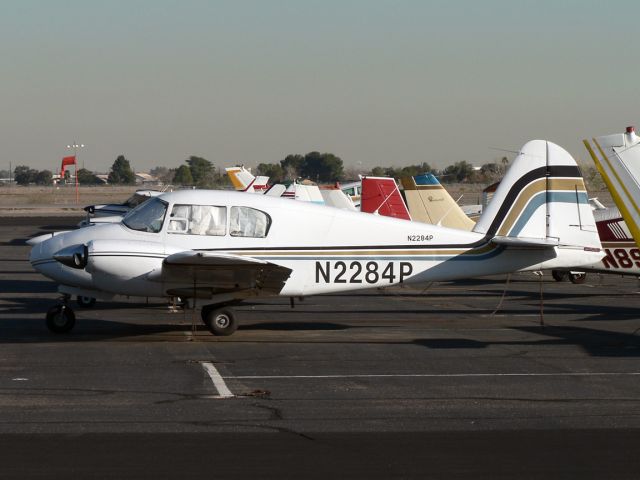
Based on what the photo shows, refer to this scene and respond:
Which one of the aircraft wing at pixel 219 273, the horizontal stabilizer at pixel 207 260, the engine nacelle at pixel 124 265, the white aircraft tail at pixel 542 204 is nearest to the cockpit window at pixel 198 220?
the aircraft wing at pixel 219 273

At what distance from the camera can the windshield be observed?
1492cm

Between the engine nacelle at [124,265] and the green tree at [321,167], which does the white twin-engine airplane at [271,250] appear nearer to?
the engine nacelle at [124,265]

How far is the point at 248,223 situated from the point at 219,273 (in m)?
1.01

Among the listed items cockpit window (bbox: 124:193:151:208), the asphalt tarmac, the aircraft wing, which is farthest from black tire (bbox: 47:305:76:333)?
cockpit window (bbox: 124:193:151:208)

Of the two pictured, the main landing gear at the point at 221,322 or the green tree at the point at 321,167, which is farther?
the green tree at the point at 321,167

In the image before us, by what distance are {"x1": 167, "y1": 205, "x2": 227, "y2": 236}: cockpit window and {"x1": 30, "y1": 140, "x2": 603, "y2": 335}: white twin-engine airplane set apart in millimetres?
15

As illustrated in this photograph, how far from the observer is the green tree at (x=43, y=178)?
188 meters

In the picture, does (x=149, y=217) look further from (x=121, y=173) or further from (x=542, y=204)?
(x=121, y=173)

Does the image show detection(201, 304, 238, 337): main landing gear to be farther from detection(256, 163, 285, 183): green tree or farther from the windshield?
detection(256, 163, 285, 183): green tree

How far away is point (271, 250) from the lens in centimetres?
1515

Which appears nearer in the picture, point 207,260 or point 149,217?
point 207,260

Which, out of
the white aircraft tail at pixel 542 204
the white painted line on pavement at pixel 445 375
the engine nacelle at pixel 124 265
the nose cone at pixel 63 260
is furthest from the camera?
the white aircraft tail at pixel 542 204

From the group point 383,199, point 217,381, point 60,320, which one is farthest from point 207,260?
point 383,199

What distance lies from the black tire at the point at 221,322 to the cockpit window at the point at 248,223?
1157 mm
